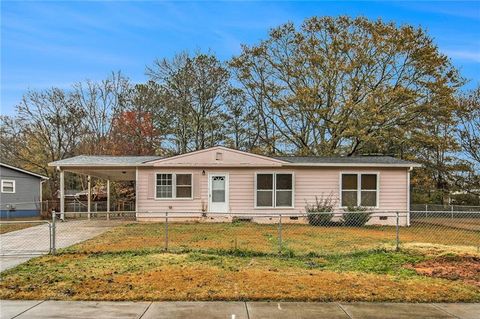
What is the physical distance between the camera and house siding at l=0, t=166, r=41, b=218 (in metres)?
25.3

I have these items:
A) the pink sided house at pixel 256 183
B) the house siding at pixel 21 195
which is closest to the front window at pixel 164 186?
the pink sided house at pixel 256 183

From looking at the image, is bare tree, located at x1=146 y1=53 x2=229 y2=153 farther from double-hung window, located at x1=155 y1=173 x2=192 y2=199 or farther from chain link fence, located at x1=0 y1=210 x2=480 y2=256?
chain link fence, located at x1=0 y1=210 x2=480 y2=256

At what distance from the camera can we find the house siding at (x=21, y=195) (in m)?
25.3

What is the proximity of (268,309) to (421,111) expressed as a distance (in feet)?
71.8

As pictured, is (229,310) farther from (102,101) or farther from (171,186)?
(102,101)

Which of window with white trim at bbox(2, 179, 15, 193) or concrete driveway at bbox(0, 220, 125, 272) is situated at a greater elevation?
window with white trim at bbox(2, 179, 15, 193)

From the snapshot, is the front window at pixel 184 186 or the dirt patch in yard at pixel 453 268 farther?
the front window at pixel 184 186

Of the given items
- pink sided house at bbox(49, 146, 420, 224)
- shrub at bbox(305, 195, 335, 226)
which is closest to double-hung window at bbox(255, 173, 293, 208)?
pink sided house at bbox(49, 146, 420, 224)

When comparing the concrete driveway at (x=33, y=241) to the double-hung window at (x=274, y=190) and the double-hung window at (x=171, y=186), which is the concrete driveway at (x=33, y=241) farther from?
the double-hung window at (x=274, y=190)

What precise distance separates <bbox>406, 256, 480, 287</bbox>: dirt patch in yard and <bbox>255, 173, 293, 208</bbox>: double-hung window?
32.2ft

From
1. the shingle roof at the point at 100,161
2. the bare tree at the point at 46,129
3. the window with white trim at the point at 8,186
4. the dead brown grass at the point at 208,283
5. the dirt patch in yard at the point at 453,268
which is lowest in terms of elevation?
the dirt patch in yard at the point at 453,268

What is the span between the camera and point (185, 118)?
29.9 meters

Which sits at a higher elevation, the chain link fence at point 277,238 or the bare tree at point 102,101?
the bare tree at point 102,101

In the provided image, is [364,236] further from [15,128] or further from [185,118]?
[15,128]
